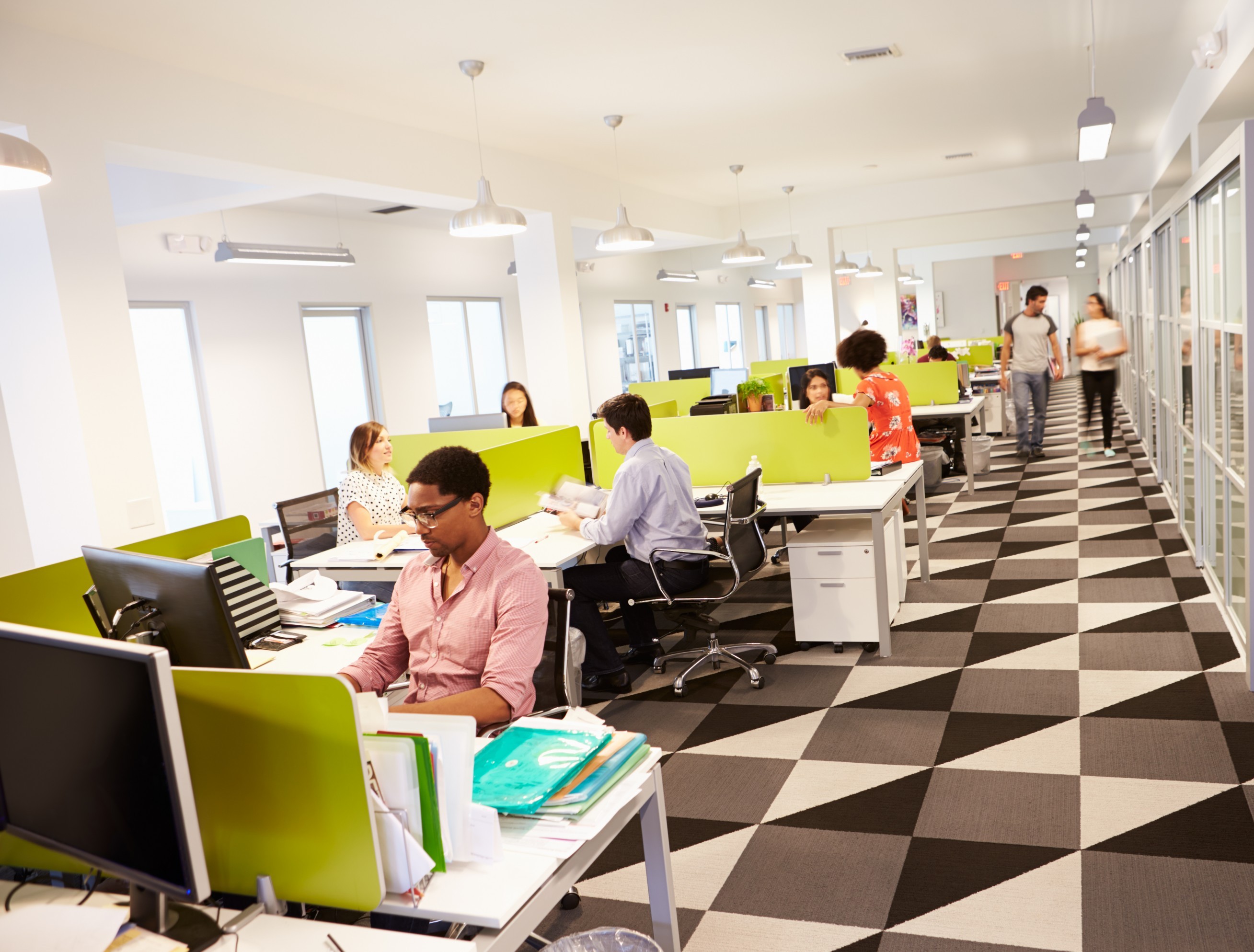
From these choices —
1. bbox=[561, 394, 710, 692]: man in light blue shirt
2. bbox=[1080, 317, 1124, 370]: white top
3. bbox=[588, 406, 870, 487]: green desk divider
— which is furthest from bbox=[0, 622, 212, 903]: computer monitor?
bbox=[1080, 317, 1124, 370]: white top

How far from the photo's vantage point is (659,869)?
1.77 meters

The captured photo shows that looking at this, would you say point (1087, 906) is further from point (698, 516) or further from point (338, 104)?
point (338, 104)

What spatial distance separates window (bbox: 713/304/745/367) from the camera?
677 inches

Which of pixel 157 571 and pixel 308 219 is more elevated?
pixel 308 219

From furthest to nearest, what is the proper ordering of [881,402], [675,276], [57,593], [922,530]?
[675,276] → [881,402] → [922,530] → [57,593]

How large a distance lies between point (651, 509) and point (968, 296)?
63.3 feet

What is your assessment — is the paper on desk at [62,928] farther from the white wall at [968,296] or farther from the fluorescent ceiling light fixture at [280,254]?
the white wall at [968,296]

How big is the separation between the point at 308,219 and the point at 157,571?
7795mm

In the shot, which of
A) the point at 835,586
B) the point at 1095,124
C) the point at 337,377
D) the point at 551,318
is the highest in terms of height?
the point at 1095,124

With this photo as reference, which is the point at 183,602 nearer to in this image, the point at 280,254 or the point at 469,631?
the point at 469,631

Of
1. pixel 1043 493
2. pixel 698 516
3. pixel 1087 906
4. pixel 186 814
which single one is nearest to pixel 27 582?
pixel 186 814

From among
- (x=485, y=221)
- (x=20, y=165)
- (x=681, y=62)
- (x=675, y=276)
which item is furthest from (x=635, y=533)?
(x=675, y=276)

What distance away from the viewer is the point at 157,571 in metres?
1.96

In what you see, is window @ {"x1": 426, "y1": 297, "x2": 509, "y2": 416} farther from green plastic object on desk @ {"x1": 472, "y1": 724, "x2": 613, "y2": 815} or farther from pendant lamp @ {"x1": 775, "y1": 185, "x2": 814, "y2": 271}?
green plastic object on desk @ {"x1": 472, "y1": 724, "x2": 613, "y2": 815}
